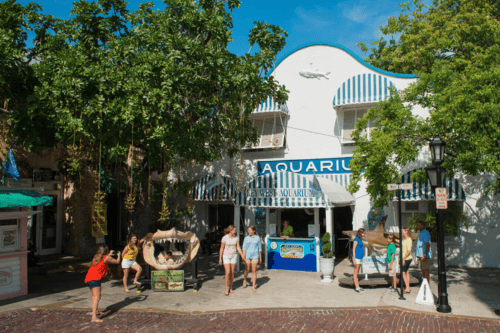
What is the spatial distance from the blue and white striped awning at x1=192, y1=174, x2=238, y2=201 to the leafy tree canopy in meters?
2.68

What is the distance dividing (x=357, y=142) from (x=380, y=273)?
12.6 ft

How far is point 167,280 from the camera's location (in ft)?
31.8

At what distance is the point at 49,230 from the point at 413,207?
48.5 ft

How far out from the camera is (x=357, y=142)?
37.4ft

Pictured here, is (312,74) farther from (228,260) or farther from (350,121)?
(228,260)

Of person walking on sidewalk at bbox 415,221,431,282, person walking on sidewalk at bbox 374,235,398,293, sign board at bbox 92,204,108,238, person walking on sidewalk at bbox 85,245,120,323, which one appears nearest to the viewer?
person walking on sidewalk at bbox 85,245,120,323

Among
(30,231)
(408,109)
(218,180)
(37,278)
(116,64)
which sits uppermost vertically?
(116,64)

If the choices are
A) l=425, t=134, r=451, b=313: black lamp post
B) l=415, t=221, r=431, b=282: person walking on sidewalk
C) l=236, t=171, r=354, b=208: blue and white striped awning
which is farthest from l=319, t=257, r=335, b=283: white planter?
l=425, t=134, r=451, b=313: black lamp post

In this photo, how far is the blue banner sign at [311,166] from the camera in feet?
50.4

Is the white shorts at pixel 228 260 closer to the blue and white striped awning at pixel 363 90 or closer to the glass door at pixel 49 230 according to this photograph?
the blue and white striped awning at pixel 363 90

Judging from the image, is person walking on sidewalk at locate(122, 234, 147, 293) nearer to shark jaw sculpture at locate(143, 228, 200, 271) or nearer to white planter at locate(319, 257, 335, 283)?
shark jaw sculpture at locate(143, 228, 200, 271)

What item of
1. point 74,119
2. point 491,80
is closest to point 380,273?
point 491,80

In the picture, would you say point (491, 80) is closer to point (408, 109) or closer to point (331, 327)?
point (408, 109)

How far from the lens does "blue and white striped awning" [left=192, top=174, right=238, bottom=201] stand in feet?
47.8
